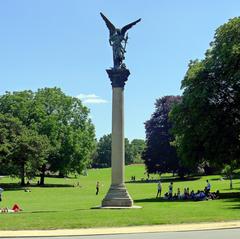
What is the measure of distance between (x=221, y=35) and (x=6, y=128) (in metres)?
37.9

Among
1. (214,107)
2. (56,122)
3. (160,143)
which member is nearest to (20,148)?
(56,122)

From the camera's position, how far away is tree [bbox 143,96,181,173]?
324 feet

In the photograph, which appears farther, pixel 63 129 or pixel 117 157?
pixel 63 129

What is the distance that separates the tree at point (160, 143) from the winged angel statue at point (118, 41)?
61070 millimetres

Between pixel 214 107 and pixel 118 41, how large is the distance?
1614 cm

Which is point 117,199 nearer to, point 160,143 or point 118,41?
point 118,41

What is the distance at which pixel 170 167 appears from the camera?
324ft

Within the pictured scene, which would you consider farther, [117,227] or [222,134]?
[222,134]

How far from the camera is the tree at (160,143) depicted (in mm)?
98812

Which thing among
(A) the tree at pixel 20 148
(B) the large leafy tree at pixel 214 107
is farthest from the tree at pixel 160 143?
(B) the large leafy tree at pixel 214 107

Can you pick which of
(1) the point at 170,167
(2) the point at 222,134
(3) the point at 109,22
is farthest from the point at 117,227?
(1) the point at 170,167

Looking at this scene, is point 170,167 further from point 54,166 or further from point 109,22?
point 109,22

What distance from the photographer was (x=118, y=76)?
3453 cm

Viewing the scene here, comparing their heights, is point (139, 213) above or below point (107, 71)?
below
